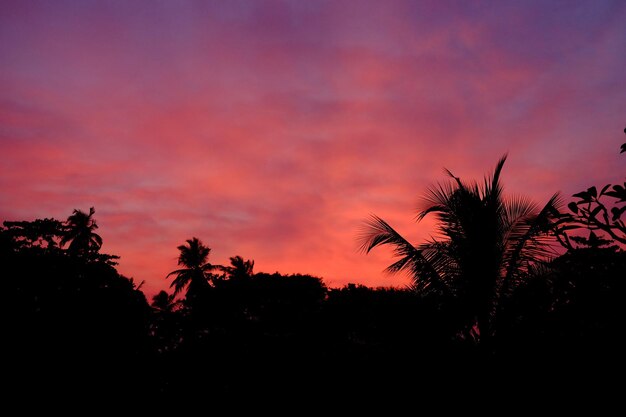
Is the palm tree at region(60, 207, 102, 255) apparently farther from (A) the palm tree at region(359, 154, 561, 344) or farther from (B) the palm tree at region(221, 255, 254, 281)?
(A) the palm tree at region(359, 154, 561, 344)

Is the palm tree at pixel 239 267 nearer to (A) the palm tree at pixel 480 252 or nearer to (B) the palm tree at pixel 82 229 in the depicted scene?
(B) the palm tree at pixel 82 229

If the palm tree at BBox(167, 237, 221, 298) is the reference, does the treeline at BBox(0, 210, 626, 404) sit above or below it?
below

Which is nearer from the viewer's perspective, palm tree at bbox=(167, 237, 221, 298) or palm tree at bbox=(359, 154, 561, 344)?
palm tree at bbox=(359, 154, 561, 344)

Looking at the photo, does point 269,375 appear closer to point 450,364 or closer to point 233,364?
point 233,364

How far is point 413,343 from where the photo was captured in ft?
28.7

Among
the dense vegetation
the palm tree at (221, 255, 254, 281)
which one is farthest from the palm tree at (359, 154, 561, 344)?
the palm tree at (221, 255, 254, 281)

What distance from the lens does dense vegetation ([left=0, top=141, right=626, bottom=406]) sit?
5.23 metres

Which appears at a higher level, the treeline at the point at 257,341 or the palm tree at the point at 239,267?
the palm tree at the point at 239,267

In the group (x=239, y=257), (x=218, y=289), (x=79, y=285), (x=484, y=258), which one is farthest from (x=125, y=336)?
(x=239, y=257)

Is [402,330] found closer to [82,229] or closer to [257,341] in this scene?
[257,341]

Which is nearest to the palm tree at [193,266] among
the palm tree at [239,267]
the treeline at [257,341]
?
the palm tree at [239,267]

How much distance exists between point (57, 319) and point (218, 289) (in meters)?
19.5

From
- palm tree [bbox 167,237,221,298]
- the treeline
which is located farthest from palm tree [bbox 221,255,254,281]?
the treeline

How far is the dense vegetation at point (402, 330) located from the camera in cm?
523
